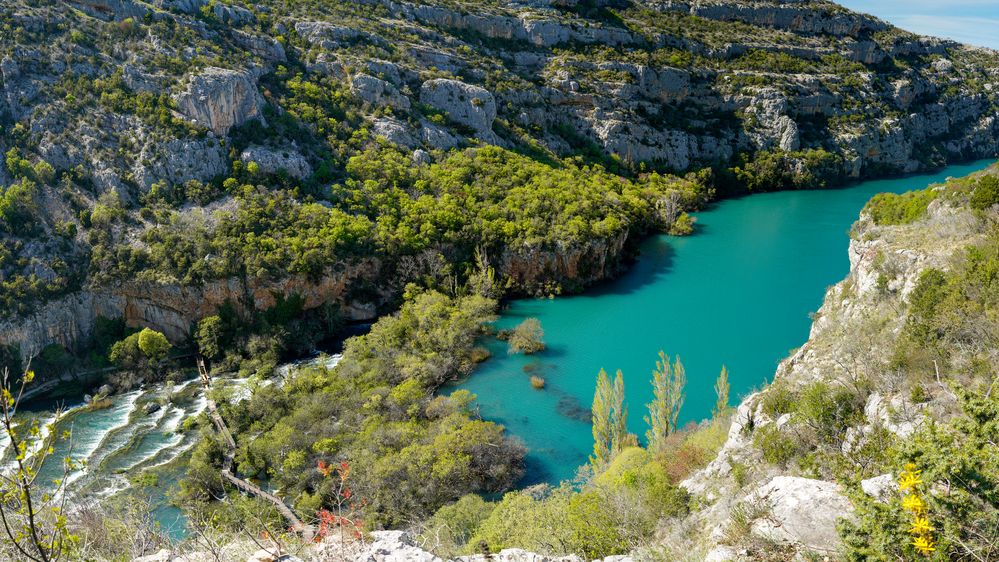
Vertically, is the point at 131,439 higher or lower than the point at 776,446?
lower

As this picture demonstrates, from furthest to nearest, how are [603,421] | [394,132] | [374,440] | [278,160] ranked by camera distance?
1. [394,132]
2. [278,160]
3. [603,421]
4. [374,440]

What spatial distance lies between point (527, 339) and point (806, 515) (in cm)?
2733

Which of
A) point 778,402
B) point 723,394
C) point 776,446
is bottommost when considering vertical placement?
point 723,394

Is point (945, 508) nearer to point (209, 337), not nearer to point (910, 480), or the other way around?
point (910, 480)

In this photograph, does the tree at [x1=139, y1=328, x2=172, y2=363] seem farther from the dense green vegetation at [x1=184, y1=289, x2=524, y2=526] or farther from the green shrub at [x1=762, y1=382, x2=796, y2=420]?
the green shrub at [x1=762, y1=382, x2=796, y2=420]

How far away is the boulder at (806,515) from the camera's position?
7719 millimetres

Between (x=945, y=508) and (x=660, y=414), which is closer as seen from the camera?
(x=945, y=508)

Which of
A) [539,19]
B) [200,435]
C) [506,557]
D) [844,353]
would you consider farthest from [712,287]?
[539,19]

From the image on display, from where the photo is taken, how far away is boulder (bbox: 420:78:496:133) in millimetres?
57938

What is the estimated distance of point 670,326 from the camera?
3775cm

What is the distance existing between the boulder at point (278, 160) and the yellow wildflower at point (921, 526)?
43299 mm

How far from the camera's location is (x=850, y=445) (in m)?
12.0

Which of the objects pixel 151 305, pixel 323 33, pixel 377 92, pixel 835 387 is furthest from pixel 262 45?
pixel 835 387

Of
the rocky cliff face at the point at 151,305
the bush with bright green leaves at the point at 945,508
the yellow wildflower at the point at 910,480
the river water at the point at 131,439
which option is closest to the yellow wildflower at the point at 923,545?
the bush with bright green leaves at the point at 945,508
